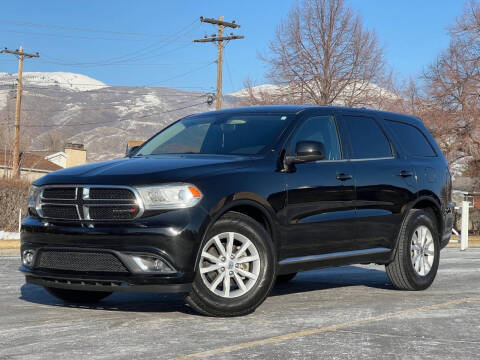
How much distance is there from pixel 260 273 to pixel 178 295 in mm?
1696

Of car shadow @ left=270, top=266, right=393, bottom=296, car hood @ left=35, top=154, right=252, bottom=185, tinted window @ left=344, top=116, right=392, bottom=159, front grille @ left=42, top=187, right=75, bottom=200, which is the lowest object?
car shadow @ left=270, top=266, right=393, bottom=296

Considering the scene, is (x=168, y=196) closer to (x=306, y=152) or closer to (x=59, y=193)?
(x=59, y=193)

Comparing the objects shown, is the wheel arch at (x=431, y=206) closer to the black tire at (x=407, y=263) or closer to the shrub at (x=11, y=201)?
the black tire at (x=407, y=263)

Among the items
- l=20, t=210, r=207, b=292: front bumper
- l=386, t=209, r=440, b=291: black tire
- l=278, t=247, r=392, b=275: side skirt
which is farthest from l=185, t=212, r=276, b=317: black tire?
l=386, t=209, r=440, b=291: black tire

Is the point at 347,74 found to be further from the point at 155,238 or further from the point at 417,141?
the point at 155,238

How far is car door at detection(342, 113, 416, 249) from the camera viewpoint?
834 centimetres

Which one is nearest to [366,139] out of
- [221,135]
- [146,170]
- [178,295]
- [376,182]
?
[376,182]

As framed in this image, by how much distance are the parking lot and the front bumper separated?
316mm

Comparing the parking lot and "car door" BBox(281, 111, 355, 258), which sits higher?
"car door" BBox(281, 111, 355, 258)

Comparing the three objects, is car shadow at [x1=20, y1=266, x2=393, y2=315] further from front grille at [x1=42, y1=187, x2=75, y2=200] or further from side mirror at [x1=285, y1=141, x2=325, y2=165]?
side mirror at [x1=285, y1=141, x2=325, y2=165]

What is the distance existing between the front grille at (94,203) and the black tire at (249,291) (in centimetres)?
66

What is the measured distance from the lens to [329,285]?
9641 millimetres

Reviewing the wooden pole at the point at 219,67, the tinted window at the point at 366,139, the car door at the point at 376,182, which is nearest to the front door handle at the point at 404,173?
the car door at the point at 376,182

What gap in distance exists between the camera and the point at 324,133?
27.3 feet
